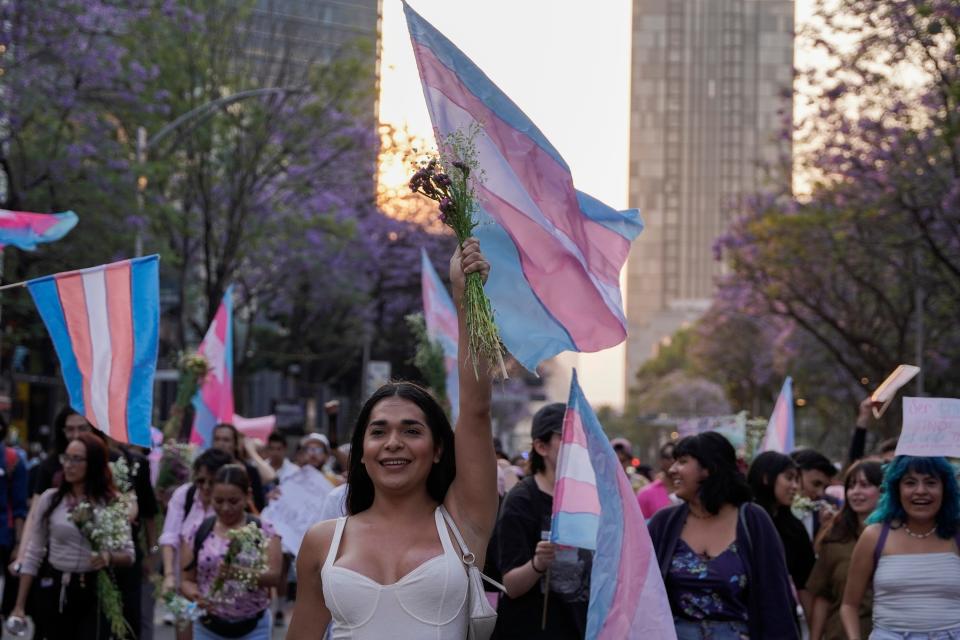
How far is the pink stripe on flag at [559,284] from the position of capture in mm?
5852

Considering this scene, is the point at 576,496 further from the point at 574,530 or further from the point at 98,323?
the point at 98,323

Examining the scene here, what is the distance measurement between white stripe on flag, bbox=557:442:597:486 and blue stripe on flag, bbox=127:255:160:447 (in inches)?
112

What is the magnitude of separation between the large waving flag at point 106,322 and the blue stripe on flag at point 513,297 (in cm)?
416

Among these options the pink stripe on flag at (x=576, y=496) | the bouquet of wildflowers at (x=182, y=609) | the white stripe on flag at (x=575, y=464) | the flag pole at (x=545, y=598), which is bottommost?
the bouquet of wildflowers at (x=182, y=609)

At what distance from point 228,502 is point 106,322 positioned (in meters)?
1.60

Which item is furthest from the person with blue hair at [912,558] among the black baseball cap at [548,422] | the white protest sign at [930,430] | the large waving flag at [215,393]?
the large waving flag at [215,393]

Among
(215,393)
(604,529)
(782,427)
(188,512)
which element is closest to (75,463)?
(188,512)

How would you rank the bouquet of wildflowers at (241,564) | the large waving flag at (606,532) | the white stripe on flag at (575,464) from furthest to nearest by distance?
1. the bouquet of wildflowers at (241,564)
2. the white stripe on flag at (575,464)
3. the large waving flag at (606,532)

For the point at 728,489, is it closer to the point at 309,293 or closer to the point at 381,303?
the point at 309,293

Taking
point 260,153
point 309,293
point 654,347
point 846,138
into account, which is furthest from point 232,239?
point 654,347

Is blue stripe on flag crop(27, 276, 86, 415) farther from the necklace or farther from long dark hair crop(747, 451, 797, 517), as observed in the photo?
the necklace

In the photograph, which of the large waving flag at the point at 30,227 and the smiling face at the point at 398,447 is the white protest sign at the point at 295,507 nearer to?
the large waving flag at the point at 30,227

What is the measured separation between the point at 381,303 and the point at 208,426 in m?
28.1

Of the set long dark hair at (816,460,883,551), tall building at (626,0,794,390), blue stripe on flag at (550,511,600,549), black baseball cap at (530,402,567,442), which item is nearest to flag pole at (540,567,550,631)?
blue stripe on flag at (550,511,600,549)
